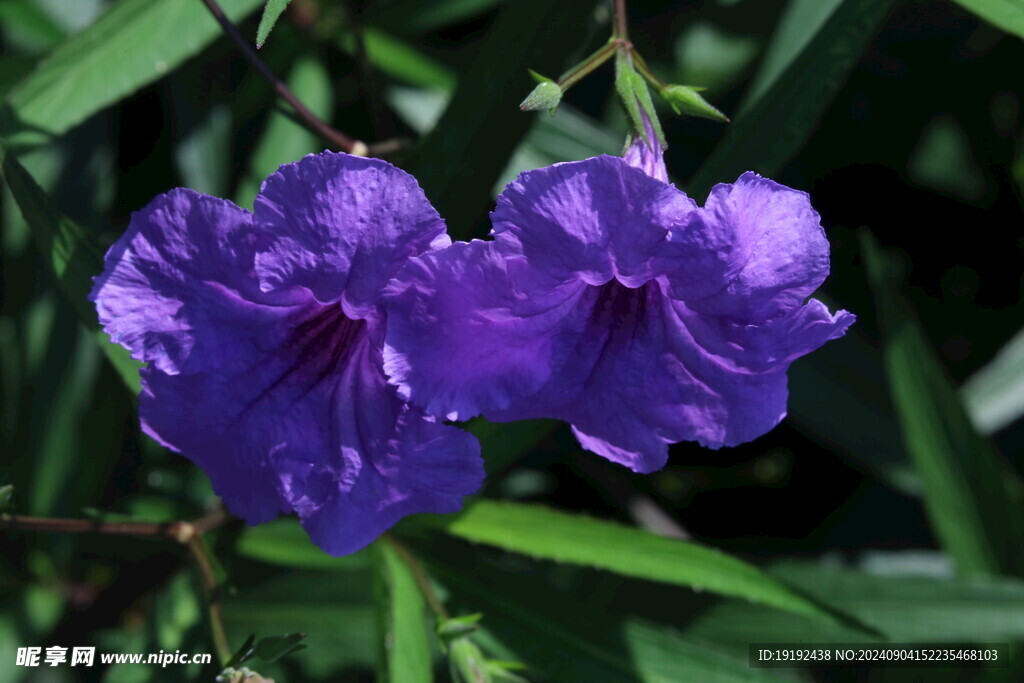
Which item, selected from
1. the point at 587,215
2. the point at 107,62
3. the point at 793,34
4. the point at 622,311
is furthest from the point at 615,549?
the point at 107,62

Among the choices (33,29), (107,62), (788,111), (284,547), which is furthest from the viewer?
(33,29)

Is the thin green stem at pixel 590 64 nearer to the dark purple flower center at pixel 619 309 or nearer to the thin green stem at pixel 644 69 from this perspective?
the thin green stem at pixel 644 69

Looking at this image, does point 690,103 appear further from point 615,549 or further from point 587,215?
point 615,549

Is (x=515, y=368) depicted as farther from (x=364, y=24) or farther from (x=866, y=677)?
(x=866, y=677)

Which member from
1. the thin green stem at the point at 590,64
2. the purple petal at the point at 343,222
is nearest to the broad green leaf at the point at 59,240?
the purple petal at the point at 343,222

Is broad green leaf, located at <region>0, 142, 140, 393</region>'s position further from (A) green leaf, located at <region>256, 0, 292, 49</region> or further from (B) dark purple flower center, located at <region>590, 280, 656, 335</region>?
(B) dark purple flower center, located at <region>590, 280, 656, 335</region>

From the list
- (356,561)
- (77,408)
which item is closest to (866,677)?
(356,561)

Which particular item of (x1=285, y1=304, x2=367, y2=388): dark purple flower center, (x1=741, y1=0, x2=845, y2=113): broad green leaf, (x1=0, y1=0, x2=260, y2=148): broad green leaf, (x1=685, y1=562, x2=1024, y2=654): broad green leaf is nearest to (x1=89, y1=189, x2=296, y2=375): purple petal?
(x1=285, y1=304, x2=367, y2=388): dark purple flower center
